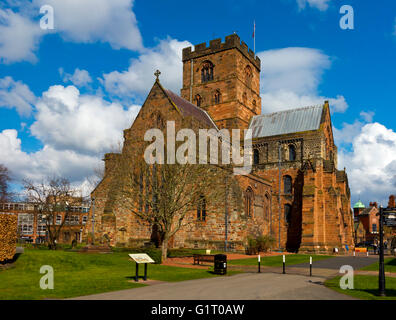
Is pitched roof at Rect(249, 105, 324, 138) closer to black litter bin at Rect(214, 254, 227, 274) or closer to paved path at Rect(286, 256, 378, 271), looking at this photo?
paved path at Rect(286, 256, 378, 271)

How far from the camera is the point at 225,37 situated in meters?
53.3

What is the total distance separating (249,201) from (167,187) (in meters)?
15.0

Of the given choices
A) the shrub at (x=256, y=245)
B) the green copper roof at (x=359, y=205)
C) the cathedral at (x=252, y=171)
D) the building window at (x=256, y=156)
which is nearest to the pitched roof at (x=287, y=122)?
the cathedral at (x=252, y=171)

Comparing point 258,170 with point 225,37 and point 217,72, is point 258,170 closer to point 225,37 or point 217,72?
point 217,72

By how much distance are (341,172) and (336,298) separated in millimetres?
39035

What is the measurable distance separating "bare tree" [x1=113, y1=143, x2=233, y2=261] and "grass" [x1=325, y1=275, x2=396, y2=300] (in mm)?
12948

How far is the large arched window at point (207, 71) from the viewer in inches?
2150

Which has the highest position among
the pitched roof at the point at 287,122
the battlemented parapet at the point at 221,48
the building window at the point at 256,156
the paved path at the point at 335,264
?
the battlemented parapet at the point at 221,48

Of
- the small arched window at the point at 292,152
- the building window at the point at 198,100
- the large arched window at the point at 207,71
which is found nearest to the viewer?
the small arched window at the point at 292,152

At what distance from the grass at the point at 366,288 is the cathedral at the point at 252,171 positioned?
1623cm

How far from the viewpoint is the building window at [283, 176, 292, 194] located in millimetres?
46500

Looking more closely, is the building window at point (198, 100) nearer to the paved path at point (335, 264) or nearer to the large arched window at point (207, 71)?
the large arched window at point (207, 71)

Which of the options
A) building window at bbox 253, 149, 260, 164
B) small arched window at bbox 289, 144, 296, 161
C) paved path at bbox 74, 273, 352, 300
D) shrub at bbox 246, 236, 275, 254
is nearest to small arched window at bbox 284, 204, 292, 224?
small arched window at bbox 289, 144, 296, 161

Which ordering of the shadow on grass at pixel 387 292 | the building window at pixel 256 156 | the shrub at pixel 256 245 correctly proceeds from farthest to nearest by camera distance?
the building window at pixel 256 156 → the shrub at pixel 256 245 → the shadow on grass at pixel 387 292
